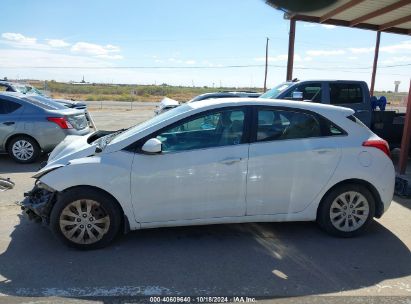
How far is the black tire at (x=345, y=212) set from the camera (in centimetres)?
457

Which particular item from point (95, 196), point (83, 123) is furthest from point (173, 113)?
point (83, 123)

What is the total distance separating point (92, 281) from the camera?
3619mm

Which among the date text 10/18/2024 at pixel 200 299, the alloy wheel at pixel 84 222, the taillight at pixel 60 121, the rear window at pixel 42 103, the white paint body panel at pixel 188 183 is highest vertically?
the rear window at pixel 42 103

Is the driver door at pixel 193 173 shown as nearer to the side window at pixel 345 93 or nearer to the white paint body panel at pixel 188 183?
the white paint body panel at pixel 188 183

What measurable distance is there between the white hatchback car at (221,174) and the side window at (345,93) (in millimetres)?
4902

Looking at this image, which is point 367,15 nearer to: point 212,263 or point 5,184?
point 212,263

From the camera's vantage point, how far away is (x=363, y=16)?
12.0 m

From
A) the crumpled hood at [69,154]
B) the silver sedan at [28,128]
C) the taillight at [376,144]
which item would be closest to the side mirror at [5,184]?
the silver sedan at [28,128]

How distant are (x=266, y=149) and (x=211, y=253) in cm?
124

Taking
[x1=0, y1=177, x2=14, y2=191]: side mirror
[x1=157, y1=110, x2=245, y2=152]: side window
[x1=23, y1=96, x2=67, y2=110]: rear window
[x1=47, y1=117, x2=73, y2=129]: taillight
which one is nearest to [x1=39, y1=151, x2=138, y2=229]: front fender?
[x1=157, y1=110, x2=245, y2=152]: side window

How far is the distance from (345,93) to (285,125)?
556 cm

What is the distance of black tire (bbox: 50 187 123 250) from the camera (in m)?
4.13

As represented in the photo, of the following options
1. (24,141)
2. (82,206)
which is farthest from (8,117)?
(82,206)

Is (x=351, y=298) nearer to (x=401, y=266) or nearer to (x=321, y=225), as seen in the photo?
(x=401, y=266)
